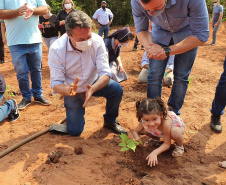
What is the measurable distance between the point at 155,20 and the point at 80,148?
5.78 feet

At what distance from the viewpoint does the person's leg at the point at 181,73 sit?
2891mm

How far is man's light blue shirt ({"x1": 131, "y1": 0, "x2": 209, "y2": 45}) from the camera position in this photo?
242 centimetres

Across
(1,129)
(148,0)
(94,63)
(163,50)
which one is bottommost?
(1,129)

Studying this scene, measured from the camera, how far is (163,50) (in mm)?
2559

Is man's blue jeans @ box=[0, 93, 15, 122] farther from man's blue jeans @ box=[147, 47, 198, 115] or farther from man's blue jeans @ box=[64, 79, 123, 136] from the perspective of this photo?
man's blue jeans @ box=[147, 47, 198, 115]

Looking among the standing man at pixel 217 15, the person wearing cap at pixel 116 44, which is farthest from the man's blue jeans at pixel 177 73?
the standing man at pixel 217 15

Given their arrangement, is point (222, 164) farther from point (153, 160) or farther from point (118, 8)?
point (118, 8)

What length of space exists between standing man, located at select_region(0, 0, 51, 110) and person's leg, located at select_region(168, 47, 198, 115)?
2.38 m

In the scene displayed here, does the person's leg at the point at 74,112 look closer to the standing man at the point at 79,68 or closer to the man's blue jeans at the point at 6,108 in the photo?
the standing man at the point at 79,68

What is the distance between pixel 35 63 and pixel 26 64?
0.16 meters

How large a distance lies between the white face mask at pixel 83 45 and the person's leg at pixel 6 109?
166 centimetres

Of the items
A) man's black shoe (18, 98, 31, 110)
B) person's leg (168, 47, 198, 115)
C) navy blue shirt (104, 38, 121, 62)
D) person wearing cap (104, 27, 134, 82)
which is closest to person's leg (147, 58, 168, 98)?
person's leg (168, 47, 198, 115)

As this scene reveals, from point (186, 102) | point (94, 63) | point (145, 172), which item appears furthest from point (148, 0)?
point (186, 102)

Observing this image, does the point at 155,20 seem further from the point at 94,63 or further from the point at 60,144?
the point at 60,144
